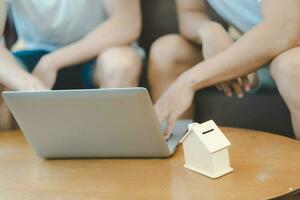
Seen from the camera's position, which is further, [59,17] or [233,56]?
[59,17]

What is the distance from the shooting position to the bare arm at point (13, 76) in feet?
4.23

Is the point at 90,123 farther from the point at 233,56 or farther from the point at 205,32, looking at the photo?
the point at 205,32

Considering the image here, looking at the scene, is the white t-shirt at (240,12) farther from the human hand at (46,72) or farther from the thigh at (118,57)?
the human hand at (46,72)

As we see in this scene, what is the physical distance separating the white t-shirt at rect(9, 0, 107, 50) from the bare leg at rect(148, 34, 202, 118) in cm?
25

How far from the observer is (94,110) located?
1.01 meters

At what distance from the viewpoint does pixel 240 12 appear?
1432 millimetres

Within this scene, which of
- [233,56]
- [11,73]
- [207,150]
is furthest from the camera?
[11,73]

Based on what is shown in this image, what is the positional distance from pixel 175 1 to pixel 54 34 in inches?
15.0

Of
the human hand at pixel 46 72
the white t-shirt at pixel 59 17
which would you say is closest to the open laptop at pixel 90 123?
the human hand at pixel 46 72

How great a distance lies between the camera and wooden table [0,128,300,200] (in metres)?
0.91

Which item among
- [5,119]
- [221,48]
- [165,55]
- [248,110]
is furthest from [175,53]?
[5,119]

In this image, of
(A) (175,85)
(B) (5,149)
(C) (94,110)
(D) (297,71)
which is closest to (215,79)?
(A) (175,85)

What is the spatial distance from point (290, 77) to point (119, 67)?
429mm

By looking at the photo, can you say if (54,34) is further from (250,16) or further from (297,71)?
(297,71)
